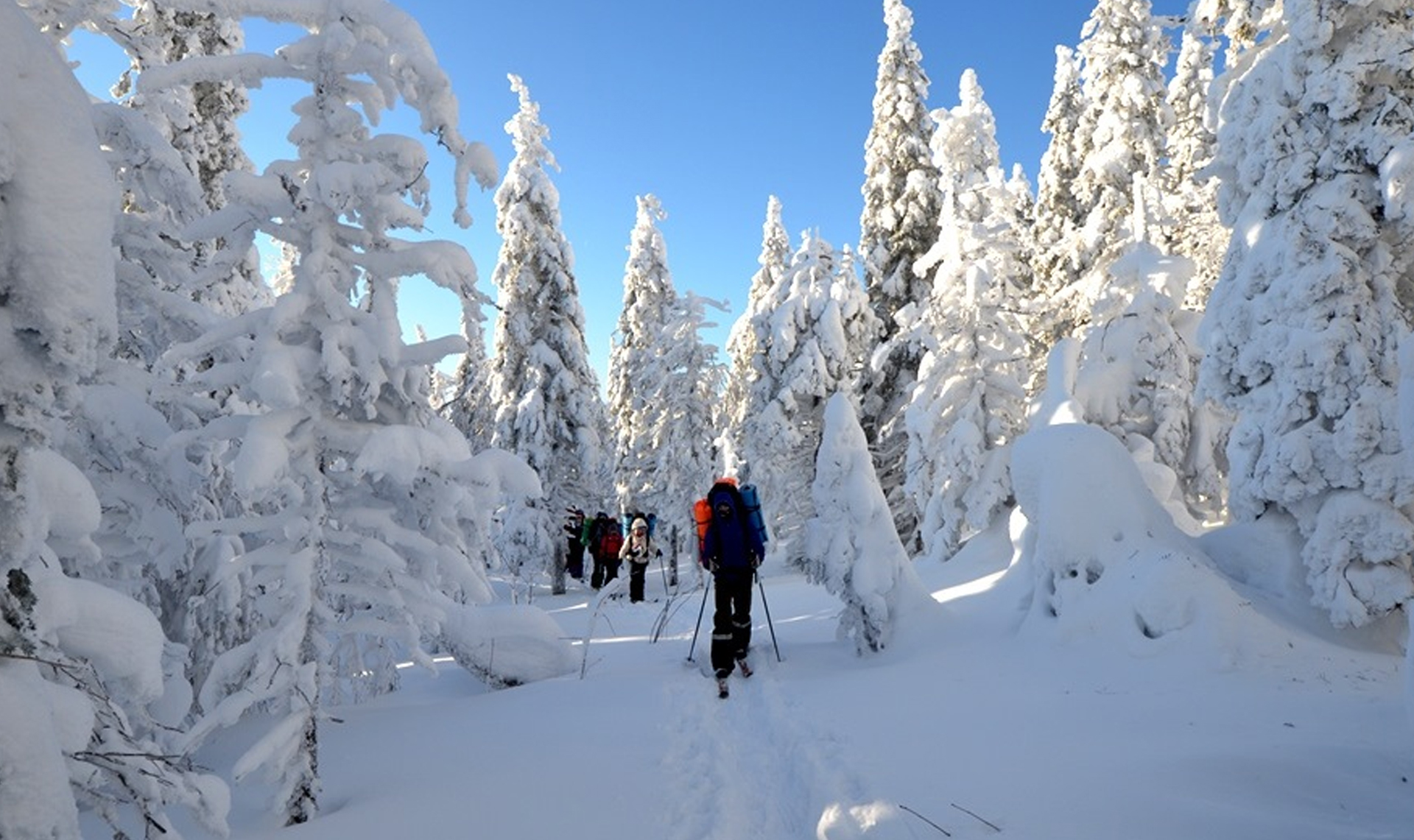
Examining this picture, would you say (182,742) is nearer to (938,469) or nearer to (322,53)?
(322,53)

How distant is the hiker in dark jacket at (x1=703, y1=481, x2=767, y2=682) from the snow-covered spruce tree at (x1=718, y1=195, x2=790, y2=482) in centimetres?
1228

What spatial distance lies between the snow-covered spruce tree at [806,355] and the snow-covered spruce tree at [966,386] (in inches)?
184

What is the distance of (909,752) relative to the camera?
464cm

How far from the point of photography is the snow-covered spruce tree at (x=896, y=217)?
2023cm

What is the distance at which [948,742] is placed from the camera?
480cm

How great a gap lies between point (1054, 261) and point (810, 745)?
20.7 metres

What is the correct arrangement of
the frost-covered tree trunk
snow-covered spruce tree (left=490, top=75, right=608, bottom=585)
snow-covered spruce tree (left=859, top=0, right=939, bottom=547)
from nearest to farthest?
snow-covered spruce tree (left=859, top=0, right=939, bottom=547)
snow-covered spruce tree (left=490, top=75, right=608, bottom=585)
the frost-covered tree trunk

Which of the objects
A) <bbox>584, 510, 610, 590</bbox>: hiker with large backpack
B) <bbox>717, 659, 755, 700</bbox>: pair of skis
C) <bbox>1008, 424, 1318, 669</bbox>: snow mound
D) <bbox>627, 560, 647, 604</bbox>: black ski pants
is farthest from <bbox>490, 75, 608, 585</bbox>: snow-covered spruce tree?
<bbox>1008, 424, 1318, 669</bbox>: snow mound

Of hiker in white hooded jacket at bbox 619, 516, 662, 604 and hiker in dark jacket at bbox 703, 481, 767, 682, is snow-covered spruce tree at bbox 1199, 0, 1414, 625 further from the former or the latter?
hiker in white hooded jacket at bbox 619, 516, 662, 604

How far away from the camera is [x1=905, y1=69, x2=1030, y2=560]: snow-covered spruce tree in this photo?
14.9 metres

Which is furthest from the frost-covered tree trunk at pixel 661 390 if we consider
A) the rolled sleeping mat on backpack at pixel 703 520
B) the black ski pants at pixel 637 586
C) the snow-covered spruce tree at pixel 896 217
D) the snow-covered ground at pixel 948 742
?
the snow-covered ground at pixel 948 742

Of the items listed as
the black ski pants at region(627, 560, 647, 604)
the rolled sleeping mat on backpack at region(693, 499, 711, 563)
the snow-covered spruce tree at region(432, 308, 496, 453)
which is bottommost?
the black ski pants at region(627, 560, 647, 604)

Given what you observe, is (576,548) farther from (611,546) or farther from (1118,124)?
(1118,124)

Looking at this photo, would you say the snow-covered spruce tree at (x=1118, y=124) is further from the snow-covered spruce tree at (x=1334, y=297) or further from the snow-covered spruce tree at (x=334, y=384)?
the snow-covered spruce tree at (x=334, y=384)
